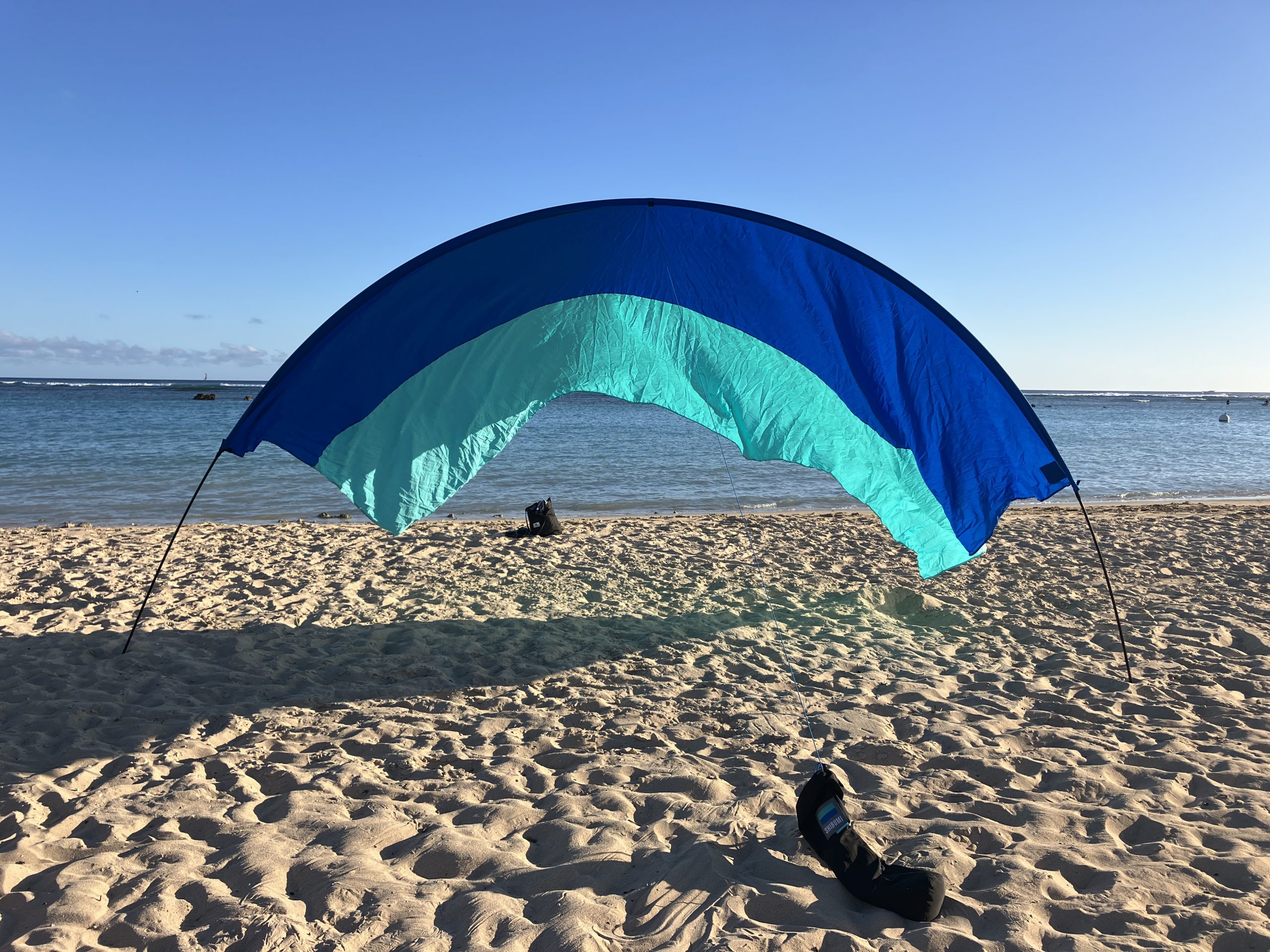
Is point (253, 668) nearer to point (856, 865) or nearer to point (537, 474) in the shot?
point (856, 865)

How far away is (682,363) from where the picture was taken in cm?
484

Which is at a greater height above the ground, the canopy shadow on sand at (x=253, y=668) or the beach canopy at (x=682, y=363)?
the beach canopy at (x=682, y=363)

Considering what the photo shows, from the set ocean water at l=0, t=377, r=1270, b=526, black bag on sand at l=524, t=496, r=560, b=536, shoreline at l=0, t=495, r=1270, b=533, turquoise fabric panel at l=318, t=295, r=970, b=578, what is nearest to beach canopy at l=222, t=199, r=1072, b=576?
turquoise fabric panel at l=318, t=295, r=970, b=578

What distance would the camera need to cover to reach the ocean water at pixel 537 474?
42.3ft

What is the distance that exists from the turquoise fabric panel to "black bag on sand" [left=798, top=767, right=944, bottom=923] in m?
2.12

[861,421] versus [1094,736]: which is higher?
[861,421]

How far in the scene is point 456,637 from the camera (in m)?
5.51

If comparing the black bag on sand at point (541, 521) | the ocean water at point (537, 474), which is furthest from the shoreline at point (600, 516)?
the black bag on sand at point (541, 521)

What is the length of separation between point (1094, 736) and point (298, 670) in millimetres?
4435

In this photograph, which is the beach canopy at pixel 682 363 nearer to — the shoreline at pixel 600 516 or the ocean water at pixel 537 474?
the shoreline at pixel 600 516

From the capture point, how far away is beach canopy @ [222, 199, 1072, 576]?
425 cm

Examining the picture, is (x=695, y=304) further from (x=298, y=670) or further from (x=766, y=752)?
(x=298, y=670)

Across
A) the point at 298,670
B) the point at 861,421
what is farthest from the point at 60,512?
the point at 861,421

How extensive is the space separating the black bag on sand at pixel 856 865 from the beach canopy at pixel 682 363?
1998mm
